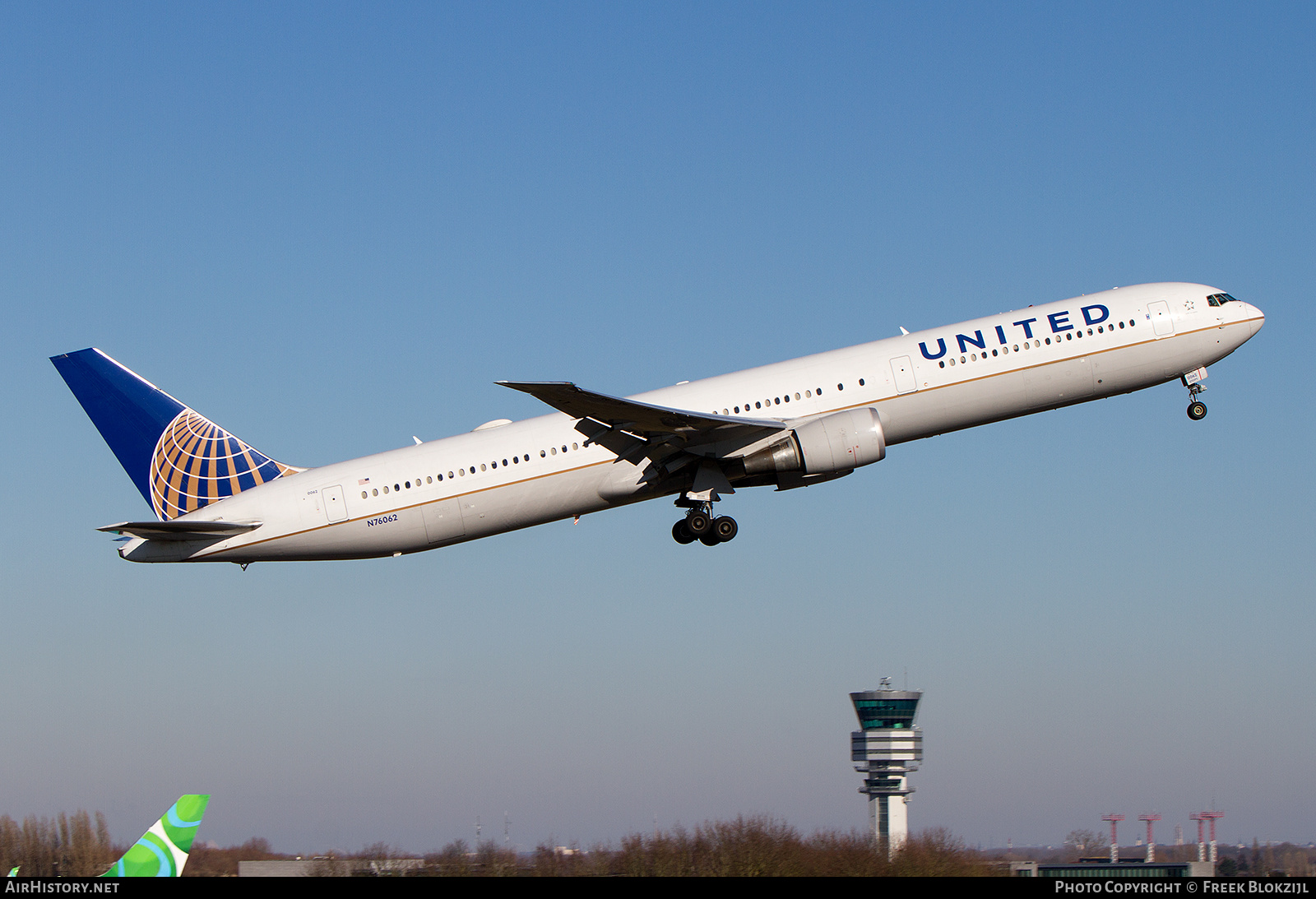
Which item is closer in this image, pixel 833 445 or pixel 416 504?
pixel 833 445

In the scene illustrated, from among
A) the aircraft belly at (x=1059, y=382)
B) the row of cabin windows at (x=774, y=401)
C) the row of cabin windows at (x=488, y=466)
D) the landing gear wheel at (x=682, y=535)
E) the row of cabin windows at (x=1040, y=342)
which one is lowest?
the landing gear wheel at (x=682, y=535)

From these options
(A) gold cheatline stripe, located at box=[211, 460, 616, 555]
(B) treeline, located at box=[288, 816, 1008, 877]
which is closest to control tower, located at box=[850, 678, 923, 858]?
(B) treeline, located at box=[288, 816, 1008, 877]

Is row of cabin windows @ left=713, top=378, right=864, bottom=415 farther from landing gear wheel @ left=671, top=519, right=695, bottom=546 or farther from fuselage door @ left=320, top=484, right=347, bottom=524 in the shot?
fuselage door @ left=320, top=484, right=347, bottom=524

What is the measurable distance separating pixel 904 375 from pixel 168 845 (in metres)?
22.1

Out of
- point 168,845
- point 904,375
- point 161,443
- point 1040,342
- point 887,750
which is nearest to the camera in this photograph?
point 168,845

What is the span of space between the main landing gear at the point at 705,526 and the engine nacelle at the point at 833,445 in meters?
2.64

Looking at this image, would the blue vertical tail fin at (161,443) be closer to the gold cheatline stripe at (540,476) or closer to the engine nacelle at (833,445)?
the gold cheatline stripe at (540,476)

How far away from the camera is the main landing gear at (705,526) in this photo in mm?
34031

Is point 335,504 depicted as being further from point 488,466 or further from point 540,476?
point 540,476

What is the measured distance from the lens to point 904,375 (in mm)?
33219

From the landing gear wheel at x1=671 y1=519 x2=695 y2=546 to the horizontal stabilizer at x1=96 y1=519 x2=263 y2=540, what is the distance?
37.2 feet

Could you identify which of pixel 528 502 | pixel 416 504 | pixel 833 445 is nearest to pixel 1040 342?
pixel 833 445

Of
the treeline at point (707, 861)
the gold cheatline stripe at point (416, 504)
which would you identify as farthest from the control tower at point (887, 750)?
the gold cheatline stripe at point (416, 504)
